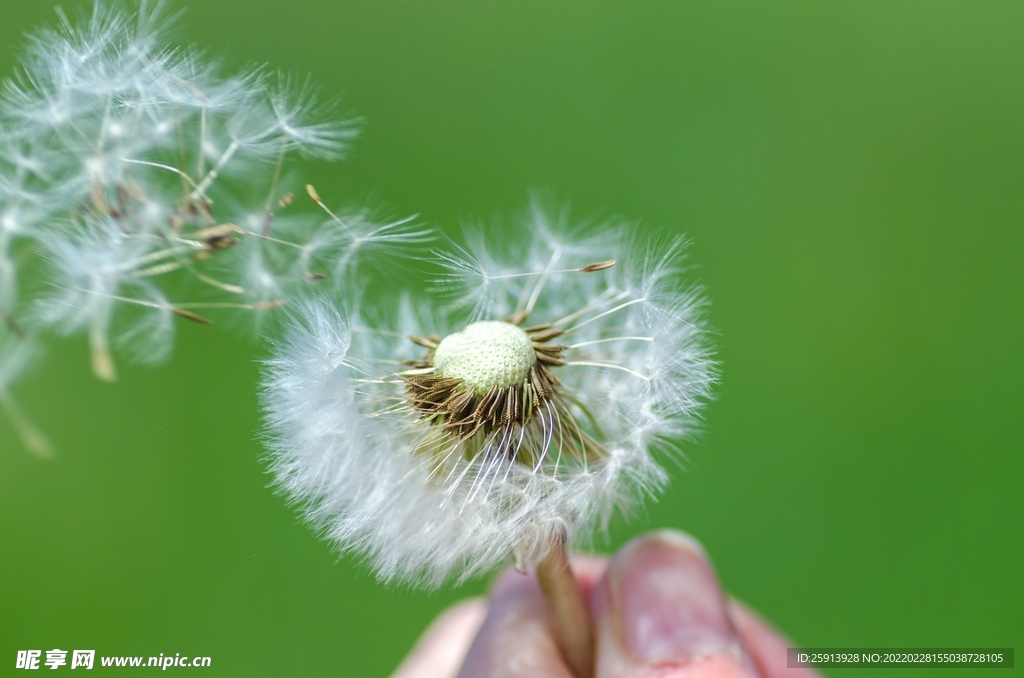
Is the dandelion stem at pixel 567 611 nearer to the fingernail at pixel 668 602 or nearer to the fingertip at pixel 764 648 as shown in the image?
the fingernail at pixel 668 602

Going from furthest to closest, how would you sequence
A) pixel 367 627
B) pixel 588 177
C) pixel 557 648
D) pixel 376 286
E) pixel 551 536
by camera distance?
pixel 588 177 → pixel 367 627 → pixel 376 286 → pixel 557 648 → pixel 551 536

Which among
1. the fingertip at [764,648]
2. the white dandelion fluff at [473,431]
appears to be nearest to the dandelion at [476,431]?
the white dandelion fluff at [473,431]

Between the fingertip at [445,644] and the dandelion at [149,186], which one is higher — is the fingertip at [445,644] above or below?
below

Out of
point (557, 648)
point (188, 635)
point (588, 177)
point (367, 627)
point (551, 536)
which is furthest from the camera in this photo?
point (588, 177)

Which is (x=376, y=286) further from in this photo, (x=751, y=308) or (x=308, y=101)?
(x=751, y=308)

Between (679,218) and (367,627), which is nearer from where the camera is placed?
(367,627)

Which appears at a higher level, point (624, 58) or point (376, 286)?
point (624, 58)

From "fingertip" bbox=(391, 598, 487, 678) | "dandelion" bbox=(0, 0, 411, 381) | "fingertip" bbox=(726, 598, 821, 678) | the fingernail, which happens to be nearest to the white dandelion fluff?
"dandelion" bbox=(0, 0, 411, 381)

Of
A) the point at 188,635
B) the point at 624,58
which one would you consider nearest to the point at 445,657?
the point at 188,635
